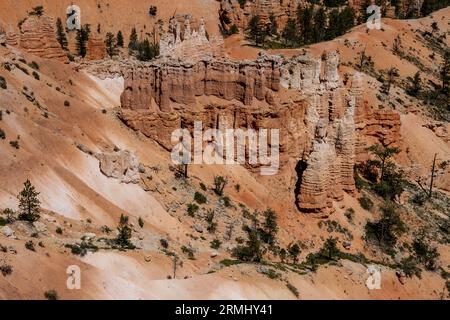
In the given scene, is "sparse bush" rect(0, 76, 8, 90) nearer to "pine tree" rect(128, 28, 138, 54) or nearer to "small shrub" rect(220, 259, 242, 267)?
"small shrub" rect(220, 259, 242, 267)

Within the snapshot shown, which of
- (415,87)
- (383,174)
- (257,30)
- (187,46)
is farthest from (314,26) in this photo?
(187,46)

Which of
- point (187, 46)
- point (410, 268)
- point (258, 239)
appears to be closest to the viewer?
point (258, 239)

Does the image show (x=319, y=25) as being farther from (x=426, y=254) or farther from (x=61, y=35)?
(x=426, y=254)

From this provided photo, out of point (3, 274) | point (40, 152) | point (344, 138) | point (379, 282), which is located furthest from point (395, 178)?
point (3, 274)

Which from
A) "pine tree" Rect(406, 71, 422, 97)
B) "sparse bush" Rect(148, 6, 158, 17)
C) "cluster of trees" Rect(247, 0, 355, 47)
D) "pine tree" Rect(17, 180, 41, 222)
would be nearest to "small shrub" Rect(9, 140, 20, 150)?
"pine tree" Rect(17, 180, 41, 222)
